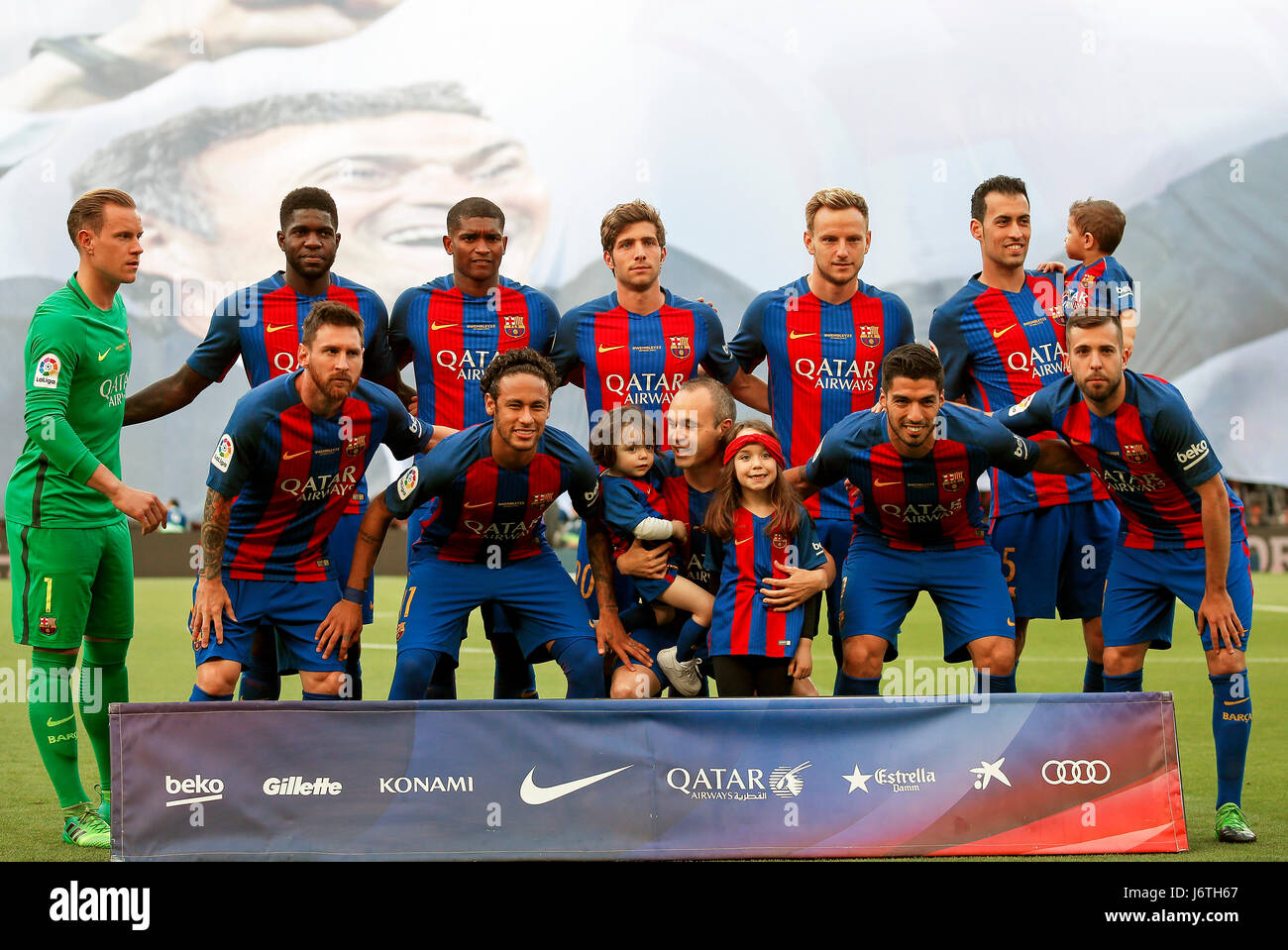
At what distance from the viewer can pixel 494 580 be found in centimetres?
486

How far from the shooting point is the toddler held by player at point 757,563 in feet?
15.2

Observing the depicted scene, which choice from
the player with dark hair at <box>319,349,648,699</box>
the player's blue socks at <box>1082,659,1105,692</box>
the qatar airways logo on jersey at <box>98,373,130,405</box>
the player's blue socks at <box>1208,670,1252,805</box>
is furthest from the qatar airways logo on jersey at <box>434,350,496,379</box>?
the player's blue socks at <box>1208,670,1252,805</box>

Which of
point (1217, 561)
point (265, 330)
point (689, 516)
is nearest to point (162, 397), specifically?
point (265, 330)

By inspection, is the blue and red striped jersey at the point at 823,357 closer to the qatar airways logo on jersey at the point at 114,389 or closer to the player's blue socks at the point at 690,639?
the player's blue socks at the point at 690,639

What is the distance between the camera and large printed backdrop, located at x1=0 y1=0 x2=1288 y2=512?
70.0 feet

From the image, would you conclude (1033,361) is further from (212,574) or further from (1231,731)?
(212,574)

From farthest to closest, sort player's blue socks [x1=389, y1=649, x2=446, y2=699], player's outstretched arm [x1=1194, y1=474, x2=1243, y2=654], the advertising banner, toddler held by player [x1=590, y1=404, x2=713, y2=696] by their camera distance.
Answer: toddler held by player [x1=590, y1=404, x2=713, y2=696] < player's blue socks [x1=389, y1=649, x2=446, y2=699] < player's outstretched arm [x1=1194, y1=474, x2=1243, y2=654] < the advertising banner

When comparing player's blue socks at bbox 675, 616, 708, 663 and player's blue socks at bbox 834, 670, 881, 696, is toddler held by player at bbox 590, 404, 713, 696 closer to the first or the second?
player's blue socks at bbox 675, 616, 708, 663

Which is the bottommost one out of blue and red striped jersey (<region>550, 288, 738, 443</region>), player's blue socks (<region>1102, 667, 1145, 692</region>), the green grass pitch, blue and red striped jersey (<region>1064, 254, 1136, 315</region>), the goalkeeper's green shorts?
the green grass pitch

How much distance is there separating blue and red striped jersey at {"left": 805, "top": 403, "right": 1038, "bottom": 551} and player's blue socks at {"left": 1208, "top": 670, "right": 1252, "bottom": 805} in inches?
42.7

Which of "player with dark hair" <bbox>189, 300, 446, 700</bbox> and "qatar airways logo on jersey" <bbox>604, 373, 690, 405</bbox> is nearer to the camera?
"player with dark hair" <bbox>189, 300, 446, 700</bbox>

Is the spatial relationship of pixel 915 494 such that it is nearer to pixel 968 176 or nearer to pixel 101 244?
pixel 101 244
